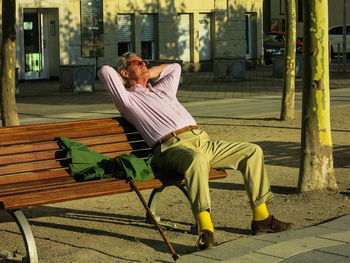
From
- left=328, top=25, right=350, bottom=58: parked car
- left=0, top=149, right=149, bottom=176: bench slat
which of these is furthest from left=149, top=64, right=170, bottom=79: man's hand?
left=328, top=25, right=350, bottom=58: parked car

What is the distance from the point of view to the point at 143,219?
279 inches

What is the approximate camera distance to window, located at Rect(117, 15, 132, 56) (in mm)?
30533

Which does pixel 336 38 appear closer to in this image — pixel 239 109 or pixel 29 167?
pixel 239 109

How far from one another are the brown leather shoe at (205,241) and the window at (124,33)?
25.0 metres

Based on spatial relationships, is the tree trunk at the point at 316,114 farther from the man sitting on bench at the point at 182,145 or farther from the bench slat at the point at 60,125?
the bench slat at the point at 60,125

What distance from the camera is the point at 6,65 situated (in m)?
12.2

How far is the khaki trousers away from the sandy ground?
37 cm

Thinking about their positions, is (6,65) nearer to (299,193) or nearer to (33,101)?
(299,193)

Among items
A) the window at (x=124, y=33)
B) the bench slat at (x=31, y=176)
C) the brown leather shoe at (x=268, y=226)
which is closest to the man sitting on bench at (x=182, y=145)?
the brown leather shoe at (x=268, y=226)

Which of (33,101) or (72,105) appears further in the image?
(33,101)

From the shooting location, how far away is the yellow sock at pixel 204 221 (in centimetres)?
594

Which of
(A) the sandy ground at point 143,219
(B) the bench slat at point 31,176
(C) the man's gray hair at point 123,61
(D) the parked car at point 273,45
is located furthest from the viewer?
(D) the parked car at point 273,45

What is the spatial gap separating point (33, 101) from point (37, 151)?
544 inches

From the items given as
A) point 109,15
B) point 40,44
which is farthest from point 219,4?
point 40,44
